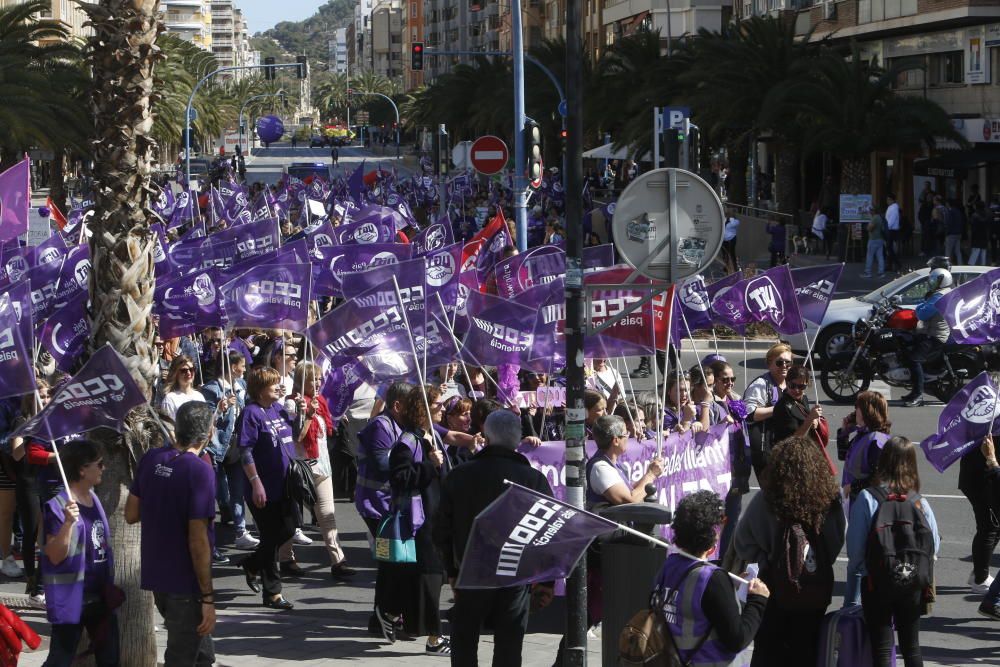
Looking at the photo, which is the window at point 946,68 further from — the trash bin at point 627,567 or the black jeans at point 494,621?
the black jeans at point 494,621

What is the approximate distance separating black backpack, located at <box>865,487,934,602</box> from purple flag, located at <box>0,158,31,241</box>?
6.87 m

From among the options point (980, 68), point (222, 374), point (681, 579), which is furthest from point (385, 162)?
point (681, 579)

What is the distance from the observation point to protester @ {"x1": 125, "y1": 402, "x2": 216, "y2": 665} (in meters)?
6.79

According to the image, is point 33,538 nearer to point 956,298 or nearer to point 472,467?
point 472,467

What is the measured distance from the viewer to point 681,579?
5.48m

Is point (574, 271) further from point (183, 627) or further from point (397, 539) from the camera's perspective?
point (183, 627)

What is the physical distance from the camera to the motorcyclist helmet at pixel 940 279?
19.0m

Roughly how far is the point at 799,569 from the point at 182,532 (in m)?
2.72

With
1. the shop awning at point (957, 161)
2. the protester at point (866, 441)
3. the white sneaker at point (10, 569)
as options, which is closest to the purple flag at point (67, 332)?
the white sneaker at point (10, 569)

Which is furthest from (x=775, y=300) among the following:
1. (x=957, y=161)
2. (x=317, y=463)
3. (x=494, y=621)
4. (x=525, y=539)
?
(x=957, y=161)

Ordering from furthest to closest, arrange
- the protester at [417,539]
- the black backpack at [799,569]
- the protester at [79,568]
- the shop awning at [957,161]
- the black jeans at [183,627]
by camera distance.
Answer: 1. the shop awning at [957,161]
2. the protester at [417,539]
3. the black jeans at [183,627]
4. the protester at [79,568]
5. the black backpack at [799,569]

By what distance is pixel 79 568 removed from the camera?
676 cm

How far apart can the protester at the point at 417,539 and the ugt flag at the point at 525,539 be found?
2593 millimetres

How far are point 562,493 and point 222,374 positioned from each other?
191 inches
